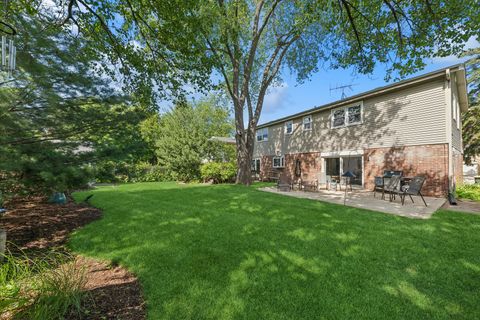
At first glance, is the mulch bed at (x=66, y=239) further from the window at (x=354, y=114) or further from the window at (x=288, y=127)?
the window at (x=288, y=127)

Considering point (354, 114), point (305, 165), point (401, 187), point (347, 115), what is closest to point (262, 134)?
point (305, 165)

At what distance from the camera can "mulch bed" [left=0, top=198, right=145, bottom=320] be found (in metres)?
2.50

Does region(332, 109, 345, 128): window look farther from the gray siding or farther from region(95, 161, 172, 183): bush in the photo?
region(95, 161, 172, 183): bush

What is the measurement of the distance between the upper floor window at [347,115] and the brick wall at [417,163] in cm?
208

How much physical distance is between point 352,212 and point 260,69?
1446 centimetres

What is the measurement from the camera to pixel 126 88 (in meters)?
7.09

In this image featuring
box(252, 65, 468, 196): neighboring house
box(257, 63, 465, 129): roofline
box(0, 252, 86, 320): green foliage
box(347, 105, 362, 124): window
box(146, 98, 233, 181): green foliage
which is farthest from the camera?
box(146, 98, 233, 181): green foliage

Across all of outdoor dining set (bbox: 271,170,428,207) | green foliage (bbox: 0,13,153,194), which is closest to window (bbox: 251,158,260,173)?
outdoor dining set (bbox: 271,170,428,207)

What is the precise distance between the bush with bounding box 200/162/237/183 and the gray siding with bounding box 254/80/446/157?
617 cm

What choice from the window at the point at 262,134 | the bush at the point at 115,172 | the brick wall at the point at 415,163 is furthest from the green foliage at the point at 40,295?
the window at the point at 262,134

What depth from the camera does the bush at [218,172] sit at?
1672 centimetres

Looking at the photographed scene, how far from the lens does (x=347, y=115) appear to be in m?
12.8

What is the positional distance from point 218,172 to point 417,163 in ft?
39.6

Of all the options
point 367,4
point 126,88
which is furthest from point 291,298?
point 367,4
